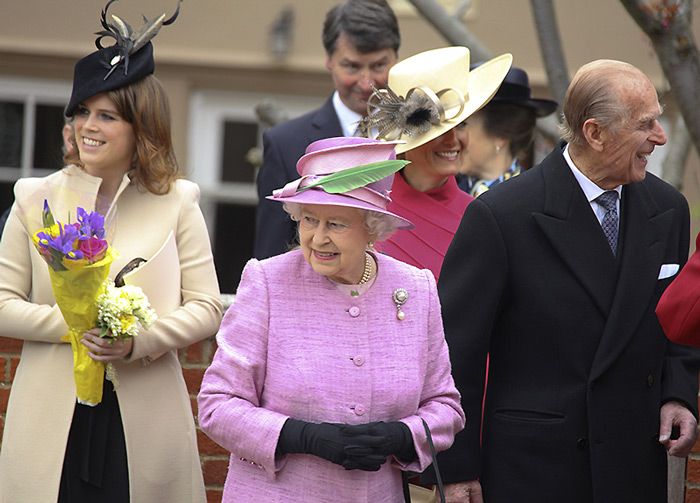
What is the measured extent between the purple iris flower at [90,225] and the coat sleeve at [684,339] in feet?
5.31

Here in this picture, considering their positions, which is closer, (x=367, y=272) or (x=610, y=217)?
(x=367, y=272)

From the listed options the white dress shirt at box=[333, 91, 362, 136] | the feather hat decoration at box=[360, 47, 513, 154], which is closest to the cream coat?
the feather hat decoration at box=[360, 47, 513, 154]

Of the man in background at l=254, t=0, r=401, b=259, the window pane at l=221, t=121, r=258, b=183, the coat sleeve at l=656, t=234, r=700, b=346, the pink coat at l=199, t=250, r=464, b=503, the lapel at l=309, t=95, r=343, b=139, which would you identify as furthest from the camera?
the window pane at l=221, t=121, r=258, b=183

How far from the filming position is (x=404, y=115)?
16.4ft

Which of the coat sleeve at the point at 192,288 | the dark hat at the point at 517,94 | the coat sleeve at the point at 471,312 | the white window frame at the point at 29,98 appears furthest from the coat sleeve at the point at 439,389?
the white window frame at the point at 29,98

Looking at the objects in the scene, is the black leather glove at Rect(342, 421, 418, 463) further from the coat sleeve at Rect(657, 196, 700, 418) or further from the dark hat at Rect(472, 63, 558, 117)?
the dark hat at Rect(472, 63, 558, 117)

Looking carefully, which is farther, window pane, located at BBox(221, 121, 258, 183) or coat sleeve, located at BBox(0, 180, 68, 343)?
window pane, located at BBox(221, 121, 258, 183)

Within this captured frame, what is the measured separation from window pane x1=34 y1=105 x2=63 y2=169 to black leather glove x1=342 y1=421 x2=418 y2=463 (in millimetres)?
10523

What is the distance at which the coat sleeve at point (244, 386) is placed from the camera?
3.63 metres

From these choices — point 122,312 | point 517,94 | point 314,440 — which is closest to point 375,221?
point 314,440

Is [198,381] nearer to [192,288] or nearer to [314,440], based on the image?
[192,288]

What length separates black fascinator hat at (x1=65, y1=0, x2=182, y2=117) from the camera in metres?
4.72

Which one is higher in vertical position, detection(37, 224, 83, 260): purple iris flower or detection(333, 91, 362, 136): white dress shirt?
detection(333, 91, 362, 136): white dress shirt

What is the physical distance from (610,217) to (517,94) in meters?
1.66
